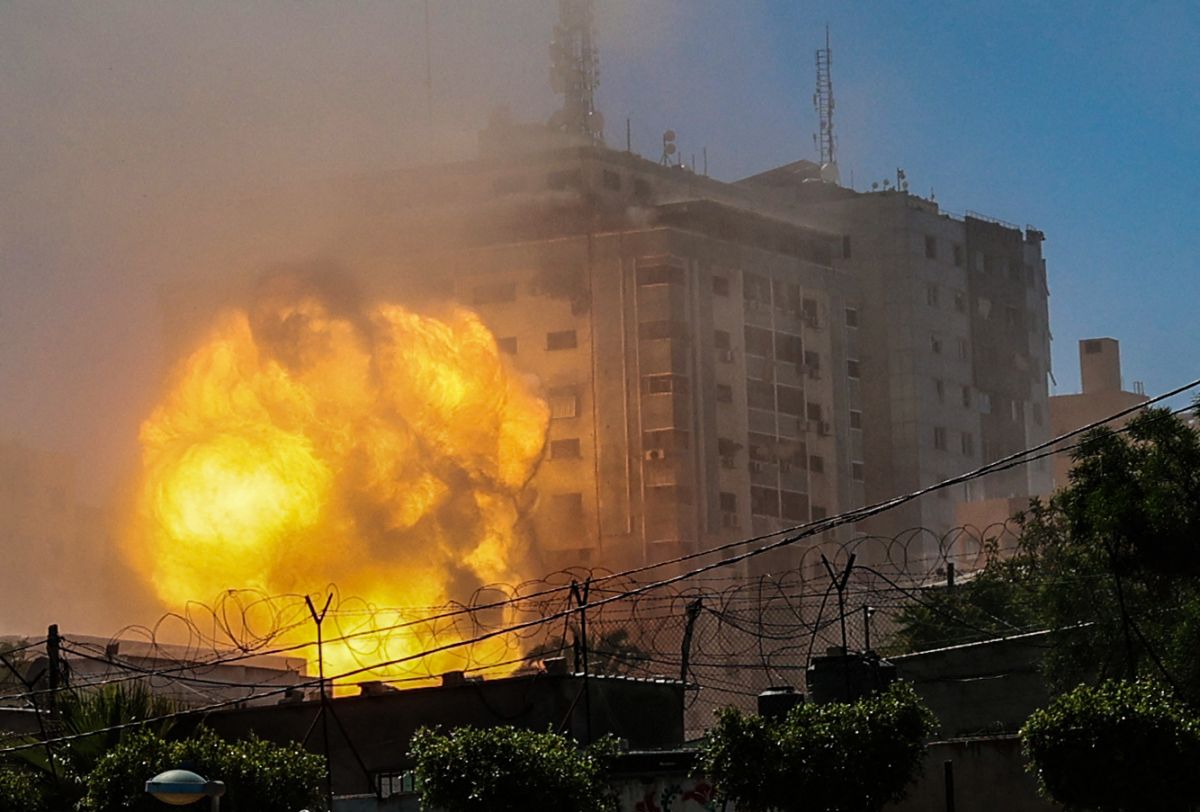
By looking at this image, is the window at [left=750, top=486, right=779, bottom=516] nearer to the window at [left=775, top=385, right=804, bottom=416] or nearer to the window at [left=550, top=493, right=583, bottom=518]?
the window at [left=775, top=385, right=804, bottom=416]

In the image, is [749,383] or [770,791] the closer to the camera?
[770,791]

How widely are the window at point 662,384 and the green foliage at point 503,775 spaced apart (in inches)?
4110

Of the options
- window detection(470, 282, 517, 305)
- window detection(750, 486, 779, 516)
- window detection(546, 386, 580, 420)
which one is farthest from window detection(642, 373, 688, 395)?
window detection(470, 282, 517, 305)

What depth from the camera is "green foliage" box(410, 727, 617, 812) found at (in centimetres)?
3541

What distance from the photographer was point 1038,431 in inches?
6860

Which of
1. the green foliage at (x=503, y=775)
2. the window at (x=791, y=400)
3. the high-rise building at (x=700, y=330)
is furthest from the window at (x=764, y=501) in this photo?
the green foliage at (x=503, y=775)

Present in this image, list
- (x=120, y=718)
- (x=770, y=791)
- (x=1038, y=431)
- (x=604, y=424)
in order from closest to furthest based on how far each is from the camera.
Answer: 1. (x=770, y=791)
2. (x=120, y=718)
3. (x=604, y=424)
4. (x=1038, y=431)

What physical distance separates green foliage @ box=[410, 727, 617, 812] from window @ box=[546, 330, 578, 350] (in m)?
105

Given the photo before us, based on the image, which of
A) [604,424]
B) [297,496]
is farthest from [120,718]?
[604,424]

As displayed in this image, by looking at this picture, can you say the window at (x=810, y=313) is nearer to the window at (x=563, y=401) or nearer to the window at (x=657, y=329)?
the window at (x=657, y=329)

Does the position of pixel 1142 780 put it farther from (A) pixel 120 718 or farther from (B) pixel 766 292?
(B) pixel 766 292

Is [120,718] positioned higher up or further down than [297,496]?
further down

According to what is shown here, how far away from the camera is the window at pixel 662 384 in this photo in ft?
461

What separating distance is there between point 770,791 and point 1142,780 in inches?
235
